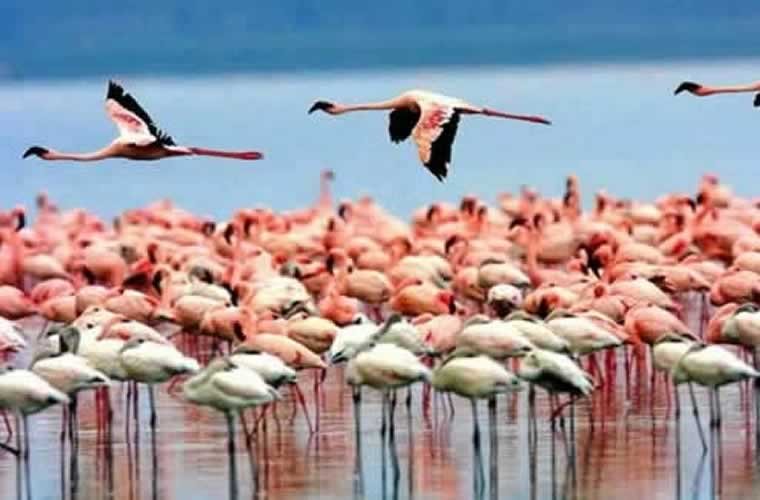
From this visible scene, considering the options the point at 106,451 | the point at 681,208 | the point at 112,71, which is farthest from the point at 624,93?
the point at 106,451

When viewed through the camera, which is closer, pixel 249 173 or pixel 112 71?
pixel 249 173

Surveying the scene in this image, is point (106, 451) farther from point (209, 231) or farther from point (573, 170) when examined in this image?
point (573, 170)

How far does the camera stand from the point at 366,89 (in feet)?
142

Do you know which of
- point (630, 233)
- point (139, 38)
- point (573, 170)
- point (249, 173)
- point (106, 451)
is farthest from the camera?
point (139, 38)

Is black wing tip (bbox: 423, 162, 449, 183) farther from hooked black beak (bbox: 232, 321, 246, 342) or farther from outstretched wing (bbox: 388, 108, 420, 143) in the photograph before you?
hooked black beak (bbox: 232, 321, 246, 342)

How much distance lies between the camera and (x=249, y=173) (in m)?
33.8

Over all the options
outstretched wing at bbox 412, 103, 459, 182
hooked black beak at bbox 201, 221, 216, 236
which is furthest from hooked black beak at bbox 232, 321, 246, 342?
hooked black beak at bbox 201, 221, 216, 236

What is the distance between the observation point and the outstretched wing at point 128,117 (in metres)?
12.7

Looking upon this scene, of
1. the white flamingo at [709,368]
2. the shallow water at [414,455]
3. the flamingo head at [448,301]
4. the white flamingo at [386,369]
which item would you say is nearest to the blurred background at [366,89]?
the flamingo head at [448,301]

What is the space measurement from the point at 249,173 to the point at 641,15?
25.7 metres

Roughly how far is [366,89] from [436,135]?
31.5 m

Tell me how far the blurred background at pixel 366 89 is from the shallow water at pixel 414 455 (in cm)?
1439

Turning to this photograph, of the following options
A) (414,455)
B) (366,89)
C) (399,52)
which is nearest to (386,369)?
(414,455)

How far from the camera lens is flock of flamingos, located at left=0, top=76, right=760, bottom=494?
10.7 meters
